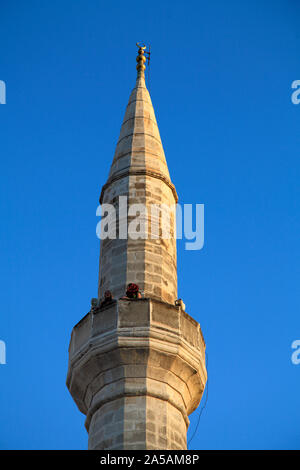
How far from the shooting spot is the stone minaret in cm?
1422

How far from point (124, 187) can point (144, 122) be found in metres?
2.44

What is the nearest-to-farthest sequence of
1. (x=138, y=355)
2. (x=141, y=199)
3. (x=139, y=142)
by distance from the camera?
(x=138, y=355) → (x=141, y=199) → (x=139, y=142)

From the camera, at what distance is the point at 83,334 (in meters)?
15.4

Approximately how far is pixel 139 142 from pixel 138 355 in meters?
5.90

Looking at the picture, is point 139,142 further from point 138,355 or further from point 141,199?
point 138,355

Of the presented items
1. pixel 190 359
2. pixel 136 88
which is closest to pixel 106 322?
pixel 190 359

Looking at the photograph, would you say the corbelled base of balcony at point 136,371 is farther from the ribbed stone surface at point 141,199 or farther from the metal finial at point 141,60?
the metal finial at point 141,60

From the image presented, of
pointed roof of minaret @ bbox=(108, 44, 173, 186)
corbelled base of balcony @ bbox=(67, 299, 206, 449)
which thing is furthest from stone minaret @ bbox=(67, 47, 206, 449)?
pointed roof of minaret @ bbox=(108, 44, 173, 186)

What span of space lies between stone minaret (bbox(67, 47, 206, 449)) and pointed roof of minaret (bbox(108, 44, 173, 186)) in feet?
4.80

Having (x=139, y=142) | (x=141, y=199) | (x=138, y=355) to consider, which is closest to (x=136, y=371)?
(x=138, y=355)

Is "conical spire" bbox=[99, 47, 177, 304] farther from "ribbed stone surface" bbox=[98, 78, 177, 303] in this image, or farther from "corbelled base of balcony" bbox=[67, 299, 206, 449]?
"corbelled base of balcony" bbox=[67, 299, 206, 449]

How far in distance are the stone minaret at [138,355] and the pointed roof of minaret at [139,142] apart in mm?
1464

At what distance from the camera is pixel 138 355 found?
48.2 ft

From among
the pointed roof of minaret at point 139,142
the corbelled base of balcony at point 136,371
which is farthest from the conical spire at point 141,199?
the corbelled base of balcony at point 136,371
